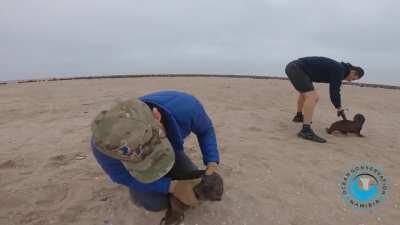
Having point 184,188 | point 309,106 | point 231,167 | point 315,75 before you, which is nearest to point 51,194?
point 184,188

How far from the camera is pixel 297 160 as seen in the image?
432 centimetres

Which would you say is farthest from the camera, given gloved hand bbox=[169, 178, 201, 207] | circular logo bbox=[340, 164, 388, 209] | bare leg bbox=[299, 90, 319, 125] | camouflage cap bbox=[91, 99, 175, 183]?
bare leg bbox=[299, 90, 319, 125]

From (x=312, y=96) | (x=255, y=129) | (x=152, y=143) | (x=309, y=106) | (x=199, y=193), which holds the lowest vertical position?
(x=255, y=129)

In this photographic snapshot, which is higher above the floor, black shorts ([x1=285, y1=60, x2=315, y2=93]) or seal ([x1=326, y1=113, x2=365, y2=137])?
black shorts ([x1=285, y1=60, x2=315, y2=93])

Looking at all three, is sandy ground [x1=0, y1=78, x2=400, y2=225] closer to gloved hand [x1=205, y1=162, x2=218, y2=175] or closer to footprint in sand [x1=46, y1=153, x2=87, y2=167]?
footprint in sand [x1=46, y1=153, x2=87, y2=167]

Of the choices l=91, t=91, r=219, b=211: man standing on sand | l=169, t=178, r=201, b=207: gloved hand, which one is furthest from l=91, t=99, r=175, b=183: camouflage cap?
l=169, t=178, r=201, b=207: gloved hand

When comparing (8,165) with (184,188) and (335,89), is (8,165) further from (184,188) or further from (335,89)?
(335,89)

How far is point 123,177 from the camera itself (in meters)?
2.63

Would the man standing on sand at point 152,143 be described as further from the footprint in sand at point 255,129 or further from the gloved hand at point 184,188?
the footprint in sand at point 255,129

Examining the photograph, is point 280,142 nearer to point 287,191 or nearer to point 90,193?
point 287,191

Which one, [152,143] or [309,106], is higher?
[152,143]

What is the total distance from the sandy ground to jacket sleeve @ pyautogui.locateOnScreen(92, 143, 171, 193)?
494mm

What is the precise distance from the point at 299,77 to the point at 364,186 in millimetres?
1990

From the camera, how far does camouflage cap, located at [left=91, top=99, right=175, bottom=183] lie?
208 centimetres
